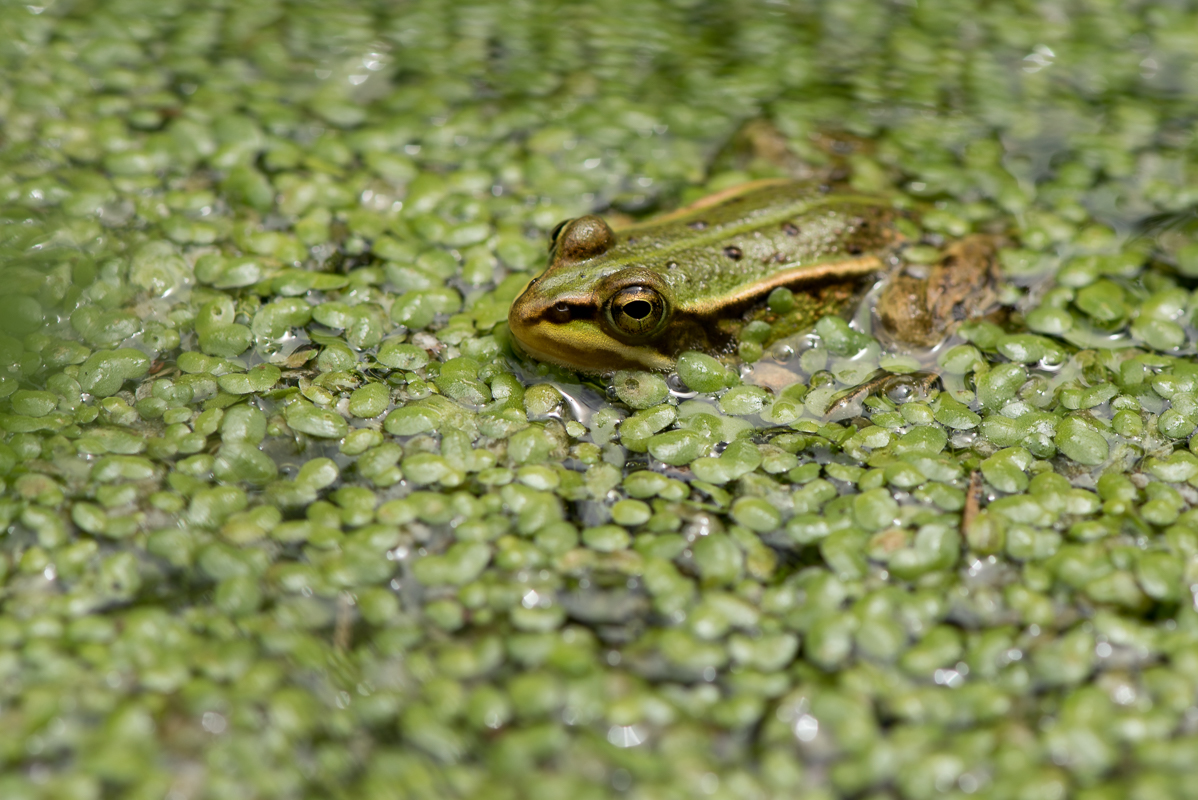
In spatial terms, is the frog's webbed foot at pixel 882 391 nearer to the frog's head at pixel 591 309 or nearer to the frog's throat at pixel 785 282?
the frog's throat at pixel 785 282

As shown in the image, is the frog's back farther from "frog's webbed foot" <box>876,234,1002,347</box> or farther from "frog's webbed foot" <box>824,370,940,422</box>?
"frog's webbed foot" <box>824,370,940,422</box>

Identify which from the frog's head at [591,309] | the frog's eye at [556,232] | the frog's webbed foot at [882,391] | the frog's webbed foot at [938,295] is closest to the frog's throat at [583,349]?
the frog's head at [591,309]

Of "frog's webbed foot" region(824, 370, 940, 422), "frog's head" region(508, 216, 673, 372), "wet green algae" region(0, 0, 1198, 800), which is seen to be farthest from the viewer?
"frog's webbed foot" region(824, 370, 940, 422)

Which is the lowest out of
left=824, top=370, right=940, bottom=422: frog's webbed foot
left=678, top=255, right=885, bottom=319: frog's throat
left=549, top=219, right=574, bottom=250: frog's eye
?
left=824, top=370, right=940, bottom=422: frog's webbed foot

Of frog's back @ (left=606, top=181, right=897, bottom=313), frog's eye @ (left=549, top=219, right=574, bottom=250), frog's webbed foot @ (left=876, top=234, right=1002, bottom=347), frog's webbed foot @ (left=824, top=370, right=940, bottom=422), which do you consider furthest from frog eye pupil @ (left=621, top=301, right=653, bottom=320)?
frog's webbed foot @ (left=876, top=234, right=1002, bottom=347)

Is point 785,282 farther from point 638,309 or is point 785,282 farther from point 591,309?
point 591,309

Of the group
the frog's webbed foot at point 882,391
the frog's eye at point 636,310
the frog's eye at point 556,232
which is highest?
the frog's eye at point 556,232
